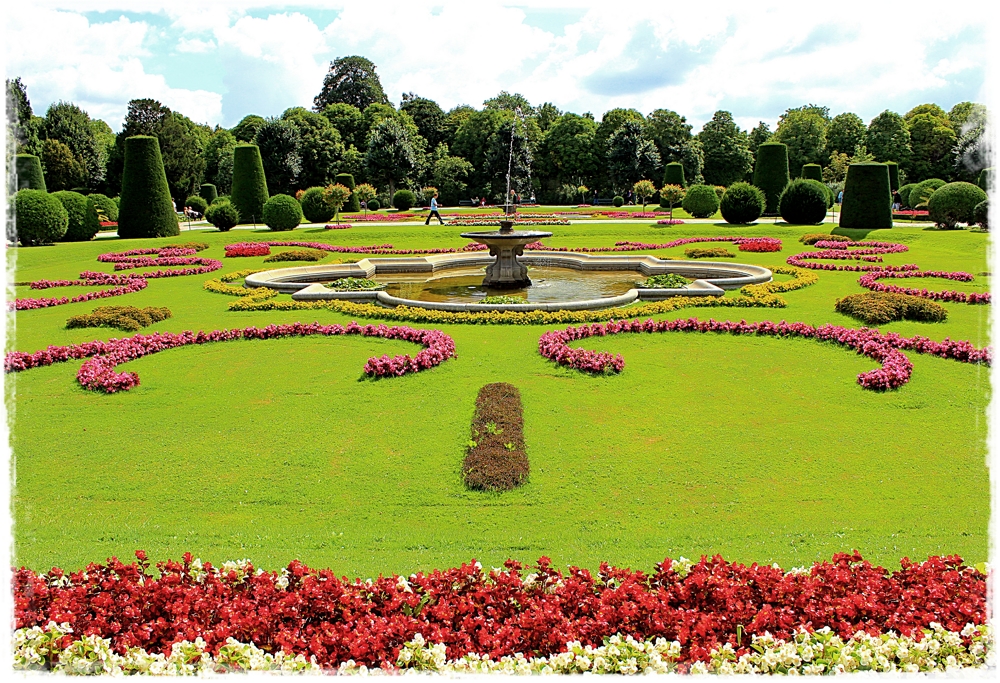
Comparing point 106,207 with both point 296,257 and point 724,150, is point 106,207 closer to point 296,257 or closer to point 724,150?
point 296,257

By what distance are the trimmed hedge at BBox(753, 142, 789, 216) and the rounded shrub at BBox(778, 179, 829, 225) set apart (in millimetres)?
4966

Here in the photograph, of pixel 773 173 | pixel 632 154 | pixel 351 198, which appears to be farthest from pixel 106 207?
pixel 632 154

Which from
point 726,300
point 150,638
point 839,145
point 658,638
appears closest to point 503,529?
point 658,638

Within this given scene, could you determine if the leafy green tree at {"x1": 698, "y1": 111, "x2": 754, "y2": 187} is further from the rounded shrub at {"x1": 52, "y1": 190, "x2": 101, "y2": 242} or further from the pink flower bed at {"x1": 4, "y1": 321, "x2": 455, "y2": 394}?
the pink flower bed at {"x1": 4, "y1": 321, "x2": 455, "y2": 394}

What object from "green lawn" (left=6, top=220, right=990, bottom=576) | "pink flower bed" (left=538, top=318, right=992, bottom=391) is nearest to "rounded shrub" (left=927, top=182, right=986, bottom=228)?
"green lawn" (left=6, top=220, right=990, bottom=576)

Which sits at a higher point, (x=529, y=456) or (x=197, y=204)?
(x=197, y=204)

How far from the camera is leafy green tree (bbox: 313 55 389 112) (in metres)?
80.2

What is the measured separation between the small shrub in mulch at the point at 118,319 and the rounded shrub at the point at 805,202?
25159 mm

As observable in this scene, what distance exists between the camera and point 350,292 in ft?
42.3

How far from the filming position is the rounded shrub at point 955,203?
26.1m

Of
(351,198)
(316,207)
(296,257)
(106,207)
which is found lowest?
(296,257)

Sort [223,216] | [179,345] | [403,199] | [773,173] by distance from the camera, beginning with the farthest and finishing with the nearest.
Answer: [403,199] → [773,173] → [223,216] → [179,345]

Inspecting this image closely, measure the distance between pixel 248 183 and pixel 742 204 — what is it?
2227 cm

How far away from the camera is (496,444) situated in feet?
19.7
